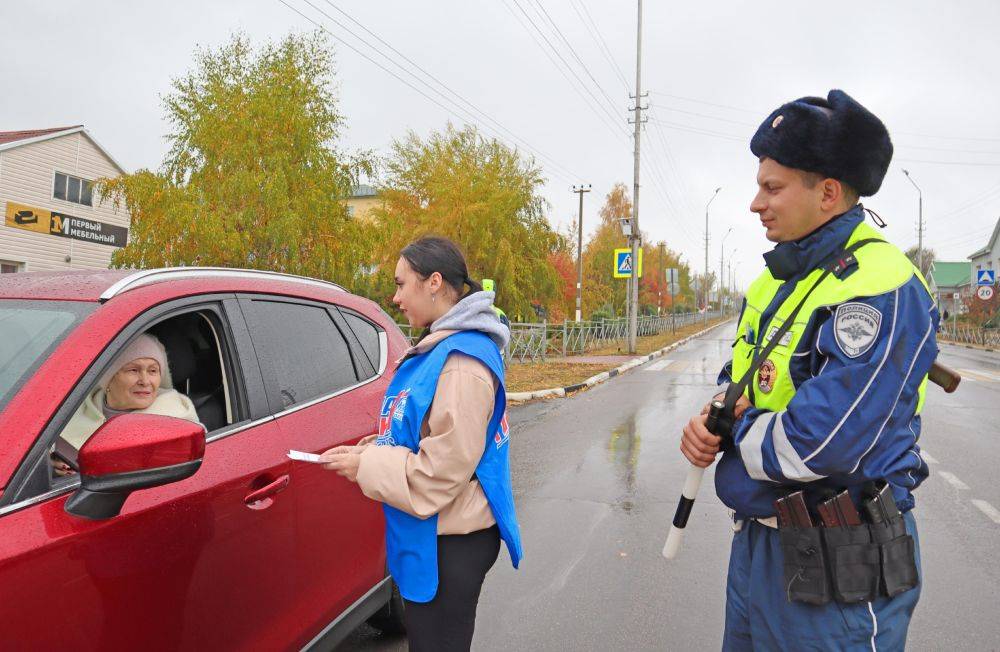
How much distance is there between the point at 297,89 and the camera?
11.9 m

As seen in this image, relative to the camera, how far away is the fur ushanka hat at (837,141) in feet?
5.31

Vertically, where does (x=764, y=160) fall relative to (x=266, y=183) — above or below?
below

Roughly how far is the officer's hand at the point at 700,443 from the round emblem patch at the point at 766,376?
172mm

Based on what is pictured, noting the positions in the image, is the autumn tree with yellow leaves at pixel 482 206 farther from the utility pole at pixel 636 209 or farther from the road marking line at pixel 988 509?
the road marking line at pixel 988 509

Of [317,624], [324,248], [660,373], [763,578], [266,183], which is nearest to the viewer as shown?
[763,578]

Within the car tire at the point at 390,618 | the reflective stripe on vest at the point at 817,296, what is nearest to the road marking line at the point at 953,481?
the car tire at the point at 390,618

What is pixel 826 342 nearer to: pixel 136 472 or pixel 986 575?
pixel 136 472

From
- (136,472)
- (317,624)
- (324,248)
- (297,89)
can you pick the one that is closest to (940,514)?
(317,624)

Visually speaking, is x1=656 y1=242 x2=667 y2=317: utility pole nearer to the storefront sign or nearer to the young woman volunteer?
the storefront sign

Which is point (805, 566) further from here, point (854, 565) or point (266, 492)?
point (266, 492)

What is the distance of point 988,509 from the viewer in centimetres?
557

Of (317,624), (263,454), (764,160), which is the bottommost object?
(317,624)

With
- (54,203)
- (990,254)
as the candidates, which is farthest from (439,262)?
(990,254)

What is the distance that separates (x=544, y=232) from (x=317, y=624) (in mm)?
23155
